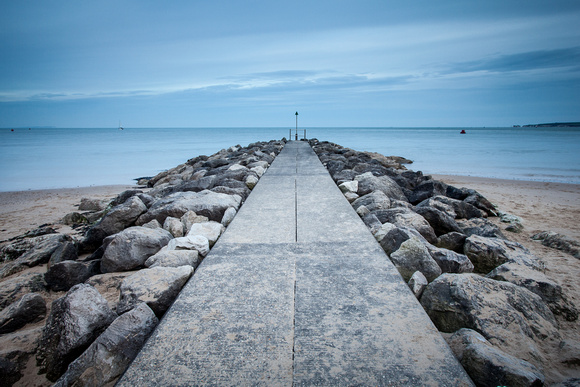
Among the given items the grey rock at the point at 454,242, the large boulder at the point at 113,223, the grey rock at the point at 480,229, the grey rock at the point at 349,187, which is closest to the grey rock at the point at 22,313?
the large boulder at the point at 113,223

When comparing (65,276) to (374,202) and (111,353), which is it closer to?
(111,353)

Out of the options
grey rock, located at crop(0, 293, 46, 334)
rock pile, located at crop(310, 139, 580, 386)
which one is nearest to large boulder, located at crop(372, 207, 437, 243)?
rock pile, located at crop(310, 139, 580, 386)

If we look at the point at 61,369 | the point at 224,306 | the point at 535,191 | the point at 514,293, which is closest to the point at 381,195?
the point at 514,293

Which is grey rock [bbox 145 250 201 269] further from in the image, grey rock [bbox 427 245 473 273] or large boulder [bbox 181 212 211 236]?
grey rock [bbox 427 245 473 273]

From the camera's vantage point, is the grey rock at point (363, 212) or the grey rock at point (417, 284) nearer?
the grey rock at point (417, 284)

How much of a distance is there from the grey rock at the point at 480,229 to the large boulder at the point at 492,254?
27.8 inches

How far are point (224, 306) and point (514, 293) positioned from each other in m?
1.82

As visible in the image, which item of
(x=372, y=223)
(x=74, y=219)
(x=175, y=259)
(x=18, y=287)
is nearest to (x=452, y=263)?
(x=372, y=223)

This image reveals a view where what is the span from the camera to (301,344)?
155 centimetres

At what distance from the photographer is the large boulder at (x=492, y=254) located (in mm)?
2863

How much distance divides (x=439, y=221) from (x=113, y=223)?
154 inches

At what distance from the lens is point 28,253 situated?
3547mm

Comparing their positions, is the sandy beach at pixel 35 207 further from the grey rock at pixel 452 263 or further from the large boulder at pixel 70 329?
the grey rock at pixel 452 263

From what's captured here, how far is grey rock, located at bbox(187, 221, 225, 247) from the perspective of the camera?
2939mm
